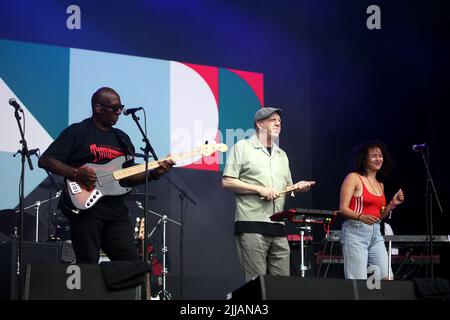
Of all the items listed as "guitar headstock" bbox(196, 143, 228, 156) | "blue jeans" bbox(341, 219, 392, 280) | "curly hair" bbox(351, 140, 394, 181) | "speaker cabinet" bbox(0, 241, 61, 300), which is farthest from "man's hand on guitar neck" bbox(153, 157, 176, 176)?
"curly hair" bbox(351, 140, 394, 181)

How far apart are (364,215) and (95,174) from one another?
2286 mm

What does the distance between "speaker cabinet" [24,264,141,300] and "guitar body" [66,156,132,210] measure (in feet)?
4.23

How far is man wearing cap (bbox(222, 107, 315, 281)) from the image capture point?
5.98m

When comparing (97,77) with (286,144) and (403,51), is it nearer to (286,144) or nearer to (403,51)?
(286,144)

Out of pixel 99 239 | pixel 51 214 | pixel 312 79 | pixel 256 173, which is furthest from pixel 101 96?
pixel 312 79

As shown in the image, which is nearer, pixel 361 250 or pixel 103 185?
pixel 103 185

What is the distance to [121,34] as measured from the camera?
9.08 meters

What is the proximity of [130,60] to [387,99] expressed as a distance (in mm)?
3344

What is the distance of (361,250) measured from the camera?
6301 millimetres

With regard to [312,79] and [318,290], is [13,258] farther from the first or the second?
[312,79]

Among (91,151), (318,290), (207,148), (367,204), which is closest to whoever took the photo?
(318,290)

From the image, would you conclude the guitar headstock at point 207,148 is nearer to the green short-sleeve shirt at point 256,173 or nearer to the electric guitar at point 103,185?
Answer: the green short-sleeve shirt at point 256,173

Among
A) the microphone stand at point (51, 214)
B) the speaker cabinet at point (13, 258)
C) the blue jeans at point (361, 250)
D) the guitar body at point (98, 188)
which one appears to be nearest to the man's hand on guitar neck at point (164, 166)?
the guitar body at point (98, 188)
